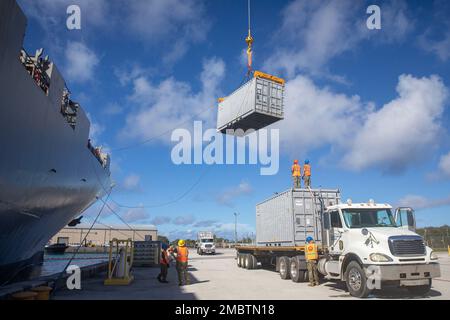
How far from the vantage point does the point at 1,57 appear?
24.3 feet

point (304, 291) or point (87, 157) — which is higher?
point (87, 157)

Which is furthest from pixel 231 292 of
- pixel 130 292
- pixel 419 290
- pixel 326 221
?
pixel 419 290

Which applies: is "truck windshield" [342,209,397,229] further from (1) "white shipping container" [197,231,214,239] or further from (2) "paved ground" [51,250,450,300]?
(1) "white shipping container" [197,231,214,239]

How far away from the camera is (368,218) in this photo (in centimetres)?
1160

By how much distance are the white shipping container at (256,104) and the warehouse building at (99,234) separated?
43407 mm

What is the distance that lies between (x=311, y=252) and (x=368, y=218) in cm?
247

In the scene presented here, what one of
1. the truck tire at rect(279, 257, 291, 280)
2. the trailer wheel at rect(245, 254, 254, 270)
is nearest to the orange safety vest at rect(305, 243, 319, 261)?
the truck tire at rect(279, 257, 291, 280)

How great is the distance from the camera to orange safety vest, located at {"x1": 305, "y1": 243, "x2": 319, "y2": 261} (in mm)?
12711

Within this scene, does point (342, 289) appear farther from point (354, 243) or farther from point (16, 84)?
point (16, 84)

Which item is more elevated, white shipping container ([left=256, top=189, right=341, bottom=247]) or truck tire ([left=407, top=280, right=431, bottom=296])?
white shipping container ([left=256, top=189, right=341, bottom=247])

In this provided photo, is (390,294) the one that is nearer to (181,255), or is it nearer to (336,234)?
(336,234)

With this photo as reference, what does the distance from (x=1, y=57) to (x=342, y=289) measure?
11992mm

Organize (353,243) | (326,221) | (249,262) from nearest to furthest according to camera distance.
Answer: (353,243) < (326,221) < (249,262)
